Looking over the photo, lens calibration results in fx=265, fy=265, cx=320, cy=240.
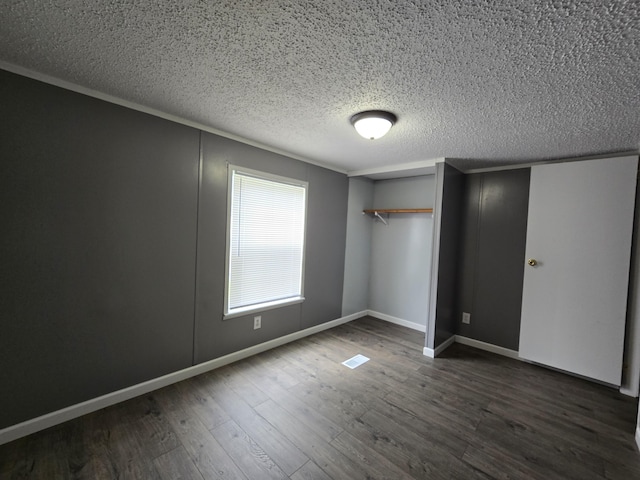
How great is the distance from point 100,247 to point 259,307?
5.10 feet

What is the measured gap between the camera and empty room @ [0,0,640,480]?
129cm

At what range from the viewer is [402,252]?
417cm

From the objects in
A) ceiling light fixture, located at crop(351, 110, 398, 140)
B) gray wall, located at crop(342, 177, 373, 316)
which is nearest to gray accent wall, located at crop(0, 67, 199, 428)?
ceiling light fixture, located at crop(351, 110, 398, 140)

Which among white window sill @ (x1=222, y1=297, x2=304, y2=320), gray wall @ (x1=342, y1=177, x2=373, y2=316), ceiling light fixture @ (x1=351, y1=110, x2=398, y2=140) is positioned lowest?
white window sill @ (x1=222, y1=297, x2=304, y2=320)

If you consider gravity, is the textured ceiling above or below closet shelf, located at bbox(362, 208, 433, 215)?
above

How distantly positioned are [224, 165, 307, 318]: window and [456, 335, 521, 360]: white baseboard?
2.27 meters

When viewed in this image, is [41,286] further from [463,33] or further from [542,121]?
[542,121]

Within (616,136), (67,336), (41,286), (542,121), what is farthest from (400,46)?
(67,336)

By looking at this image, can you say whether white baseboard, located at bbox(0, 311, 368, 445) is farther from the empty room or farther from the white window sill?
the white window sill

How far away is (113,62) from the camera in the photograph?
5.06 feet

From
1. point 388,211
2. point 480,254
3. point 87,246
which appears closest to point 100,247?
point 87,246

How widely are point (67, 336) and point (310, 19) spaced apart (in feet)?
8.10

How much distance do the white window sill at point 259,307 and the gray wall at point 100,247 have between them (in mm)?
99

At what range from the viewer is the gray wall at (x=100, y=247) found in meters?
1.68
